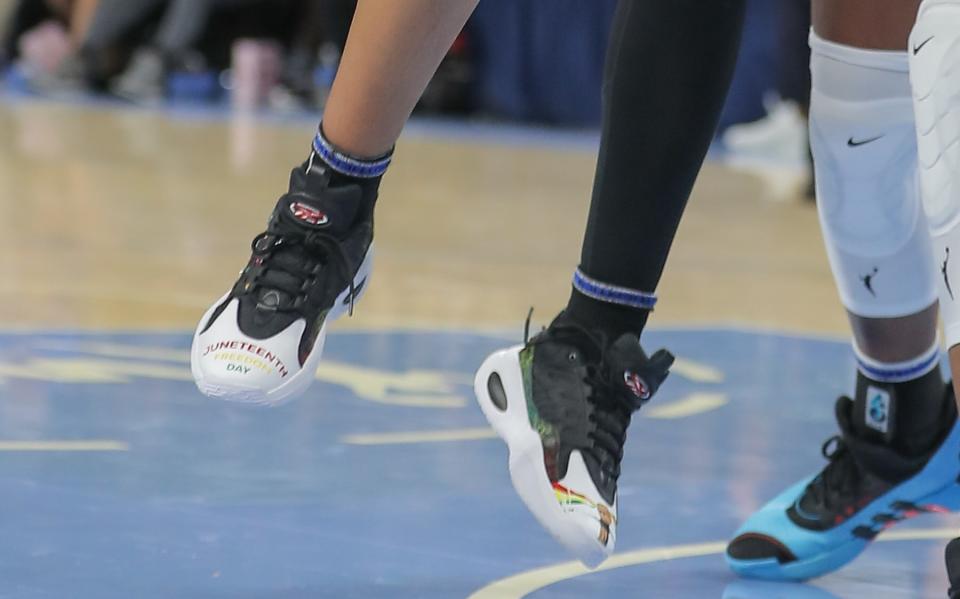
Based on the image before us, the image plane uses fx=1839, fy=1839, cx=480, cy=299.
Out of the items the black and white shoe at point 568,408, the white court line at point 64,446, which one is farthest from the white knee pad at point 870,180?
the white court line at point 64,446

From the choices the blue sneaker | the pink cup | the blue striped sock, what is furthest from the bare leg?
the pink cup

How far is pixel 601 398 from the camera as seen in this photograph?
53.0 inches

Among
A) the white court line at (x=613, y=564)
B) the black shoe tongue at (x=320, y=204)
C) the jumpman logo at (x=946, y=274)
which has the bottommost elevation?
the white court line at (x=613, y=564)

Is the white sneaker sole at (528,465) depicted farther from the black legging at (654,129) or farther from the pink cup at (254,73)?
the pink cup at (254,73)

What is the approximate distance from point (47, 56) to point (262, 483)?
8.22 meters

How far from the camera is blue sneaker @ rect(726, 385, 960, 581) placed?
59.4 inches

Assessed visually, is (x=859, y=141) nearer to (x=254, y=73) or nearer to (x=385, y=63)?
(x=385, y=63)

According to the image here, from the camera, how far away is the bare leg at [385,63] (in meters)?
1.32

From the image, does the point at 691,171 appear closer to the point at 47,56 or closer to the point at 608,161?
the point at 608,161

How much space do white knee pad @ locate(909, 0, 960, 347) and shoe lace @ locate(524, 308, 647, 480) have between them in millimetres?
300

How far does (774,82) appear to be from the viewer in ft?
26.1

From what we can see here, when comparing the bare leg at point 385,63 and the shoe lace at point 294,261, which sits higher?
the bare leg at point 385,63

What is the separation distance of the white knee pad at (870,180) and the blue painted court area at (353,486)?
237 millimetres

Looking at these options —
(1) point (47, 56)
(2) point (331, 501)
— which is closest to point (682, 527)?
(2) point (331, 501)
